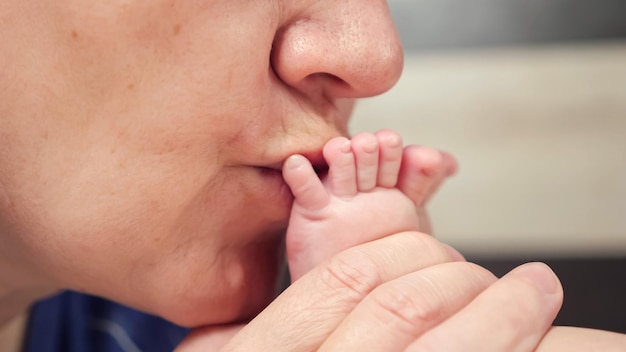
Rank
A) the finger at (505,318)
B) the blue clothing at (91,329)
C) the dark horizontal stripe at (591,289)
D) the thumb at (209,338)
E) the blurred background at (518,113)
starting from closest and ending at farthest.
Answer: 1. the finger at (505,318)
2. the thumb at (209,338)
3. the blue clothing at (91,329)
4. the dark horizontal stripe at (591,289)
5. the blurred background at (518,113)

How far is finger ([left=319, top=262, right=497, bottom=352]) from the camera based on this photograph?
57 centimetres

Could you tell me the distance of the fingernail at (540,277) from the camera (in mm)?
615

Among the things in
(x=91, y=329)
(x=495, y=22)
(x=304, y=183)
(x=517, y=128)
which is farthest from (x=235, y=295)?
(x=495, y=22)

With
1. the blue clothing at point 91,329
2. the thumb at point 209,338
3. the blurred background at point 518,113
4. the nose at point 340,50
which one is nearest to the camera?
the nose at point 340,50

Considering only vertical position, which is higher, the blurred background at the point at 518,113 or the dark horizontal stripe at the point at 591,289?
the blurred background at the point at 518,113

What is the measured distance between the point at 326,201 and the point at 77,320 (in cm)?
65

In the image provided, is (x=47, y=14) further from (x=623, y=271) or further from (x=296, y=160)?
(x=623, y=271)

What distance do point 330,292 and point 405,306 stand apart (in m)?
0.08

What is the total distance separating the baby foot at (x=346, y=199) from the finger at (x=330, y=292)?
36mm

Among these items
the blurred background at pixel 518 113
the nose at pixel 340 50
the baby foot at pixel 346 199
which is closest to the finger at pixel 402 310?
the baby foot at pixel 346 199

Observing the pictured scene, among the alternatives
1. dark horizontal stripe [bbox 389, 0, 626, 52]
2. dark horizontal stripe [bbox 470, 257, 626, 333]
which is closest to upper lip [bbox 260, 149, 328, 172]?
dark horizontal stripe [bbox 470, 257, 626, 333]

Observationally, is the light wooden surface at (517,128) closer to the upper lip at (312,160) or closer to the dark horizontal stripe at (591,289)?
the dark horizontal stripe at (591,289)

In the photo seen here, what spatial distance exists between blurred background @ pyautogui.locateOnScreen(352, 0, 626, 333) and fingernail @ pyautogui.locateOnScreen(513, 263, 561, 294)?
1.19m

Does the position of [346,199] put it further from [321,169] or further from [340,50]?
[340,50]
